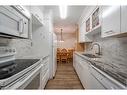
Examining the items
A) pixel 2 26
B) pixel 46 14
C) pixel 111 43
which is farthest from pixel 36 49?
pixel 2 26

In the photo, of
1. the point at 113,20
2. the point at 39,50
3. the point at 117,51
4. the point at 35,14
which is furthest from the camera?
the point at 39,50

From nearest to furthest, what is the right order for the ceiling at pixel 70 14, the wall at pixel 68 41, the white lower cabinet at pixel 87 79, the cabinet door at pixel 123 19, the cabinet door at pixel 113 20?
the cabinet door at pixel 123 19 → the cabinet door at pixel 113 20 → the white lower cabinet at pixel 87 79 → the ceiling at pixel 70 14 → the wall at pixel 68 41

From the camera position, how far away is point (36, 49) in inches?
146

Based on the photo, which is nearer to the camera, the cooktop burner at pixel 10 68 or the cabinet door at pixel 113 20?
the cooktop burner at pixel 10 68

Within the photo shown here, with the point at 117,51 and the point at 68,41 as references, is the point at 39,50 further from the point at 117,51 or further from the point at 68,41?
the point at 68,41

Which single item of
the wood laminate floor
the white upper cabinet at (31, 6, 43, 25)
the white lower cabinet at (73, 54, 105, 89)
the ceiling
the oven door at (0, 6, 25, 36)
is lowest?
the wood laminate floor

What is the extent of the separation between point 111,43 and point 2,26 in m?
1.97

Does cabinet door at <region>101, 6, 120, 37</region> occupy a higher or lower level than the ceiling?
lower

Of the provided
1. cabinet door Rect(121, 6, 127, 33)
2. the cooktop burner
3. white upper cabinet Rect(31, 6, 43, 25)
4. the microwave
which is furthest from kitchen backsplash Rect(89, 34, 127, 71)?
white upper cabinet Rect(31, 6, 43, 25)

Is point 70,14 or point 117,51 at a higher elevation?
point 70,14

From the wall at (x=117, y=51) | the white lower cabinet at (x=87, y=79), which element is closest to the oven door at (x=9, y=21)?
the white lower cabinet at (x=87, y=79)

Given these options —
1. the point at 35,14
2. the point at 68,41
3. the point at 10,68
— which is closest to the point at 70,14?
the point at 35,14

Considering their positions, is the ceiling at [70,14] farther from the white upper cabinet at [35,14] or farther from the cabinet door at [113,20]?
the cabinet door at [113,20]

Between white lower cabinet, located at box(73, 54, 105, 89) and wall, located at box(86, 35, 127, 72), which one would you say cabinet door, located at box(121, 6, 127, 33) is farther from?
white lower cabinet, located at box(73, 54, 105, 89)
